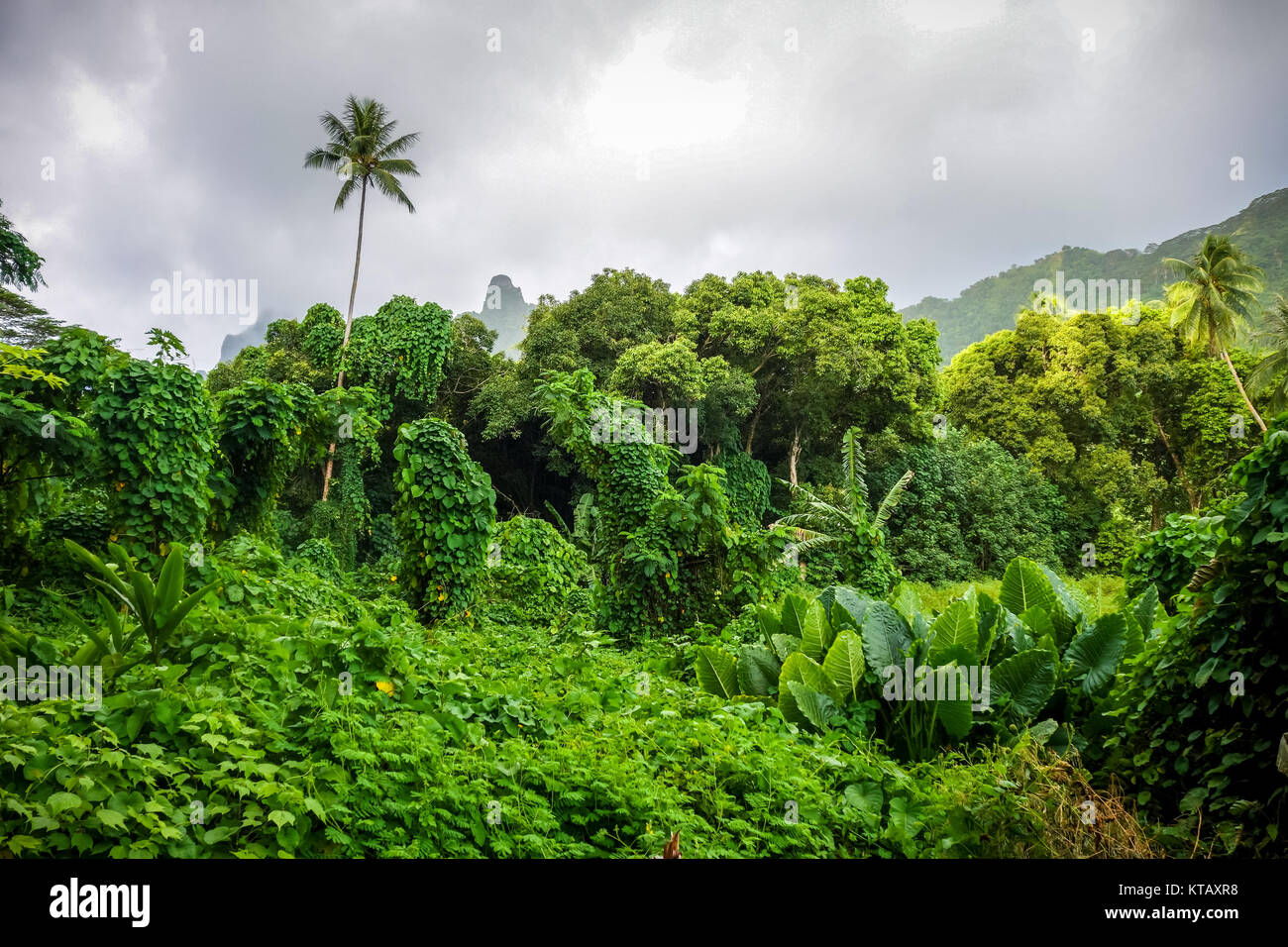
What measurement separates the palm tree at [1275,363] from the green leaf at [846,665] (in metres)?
19.0

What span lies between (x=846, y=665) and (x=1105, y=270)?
40.9 metres

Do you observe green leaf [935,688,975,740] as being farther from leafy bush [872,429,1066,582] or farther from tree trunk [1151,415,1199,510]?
tree trunk [1151,415,1199,510]

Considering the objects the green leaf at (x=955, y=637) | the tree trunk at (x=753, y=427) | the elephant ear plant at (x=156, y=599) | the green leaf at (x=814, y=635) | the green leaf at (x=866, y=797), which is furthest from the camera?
the tree trunk at (x=753, y=427)

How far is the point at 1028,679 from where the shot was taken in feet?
13.3

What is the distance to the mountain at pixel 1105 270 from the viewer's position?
28266 mm

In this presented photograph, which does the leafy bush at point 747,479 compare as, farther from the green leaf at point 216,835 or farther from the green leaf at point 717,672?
the green leaf at point 216,835

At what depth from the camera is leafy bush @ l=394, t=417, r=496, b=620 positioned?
7145 millimetres

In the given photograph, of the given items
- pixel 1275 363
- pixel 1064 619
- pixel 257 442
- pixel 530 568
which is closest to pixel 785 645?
pixel 1064 619

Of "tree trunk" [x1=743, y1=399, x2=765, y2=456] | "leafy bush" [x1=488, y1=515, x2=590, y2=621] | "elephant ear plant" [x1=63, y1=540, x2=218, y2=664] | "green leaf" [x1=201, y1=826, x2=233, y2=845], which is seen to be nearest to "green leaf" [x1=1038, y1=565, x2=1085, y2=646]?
"green leaf" [x1=201, y1=826, x2=233, y2=845]

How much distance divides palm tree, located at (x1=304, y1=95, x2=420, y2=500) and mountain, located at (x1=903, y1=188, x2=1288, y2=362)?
17908 mm

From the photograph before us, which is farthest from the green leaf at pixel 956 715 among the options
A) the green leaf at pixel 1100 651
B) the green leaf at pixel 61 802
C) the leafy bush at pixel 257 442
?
the leafy bush at pixel 257 442

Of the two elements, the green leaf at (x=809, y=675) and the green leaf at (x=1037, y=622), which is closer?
the green leaf at (x=809, y=675)

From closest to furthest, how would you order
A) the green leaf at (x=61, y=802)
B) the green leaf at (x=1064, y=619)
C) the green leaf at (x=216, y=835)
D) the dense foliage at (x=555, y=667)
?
the green leaf at (x=61, y=802) → the green leaf at (x=216, y=835) → the dense foliage at (x=555, y=667) → the green leaf at (x=1064, y=619)

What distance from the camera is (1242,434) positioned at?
783 inches
